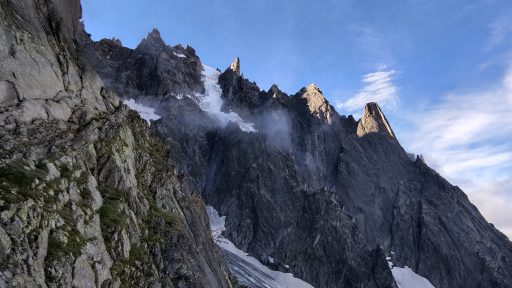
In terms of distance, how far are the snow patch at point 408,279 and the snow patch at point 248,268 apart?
132 feet

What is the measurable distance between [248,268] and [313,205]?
39.0 metres

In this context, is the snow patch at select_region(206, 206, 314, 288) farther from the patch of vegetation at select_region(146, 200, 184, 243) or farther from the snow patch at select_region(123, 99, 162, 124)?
the patch of vegetation at select_region(146, 200, 184, 243)

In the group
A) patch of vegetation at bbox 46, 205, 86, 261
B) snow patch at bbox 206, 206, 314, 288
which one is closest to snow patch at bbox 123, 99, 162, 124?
snow patch at bbox 206, 206, 314, 288

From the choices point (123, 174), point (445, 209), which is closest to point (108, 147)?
point (123, 174)

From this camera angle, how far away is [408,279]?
16762cm

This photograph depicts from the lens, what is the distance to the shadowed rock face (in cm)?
14962

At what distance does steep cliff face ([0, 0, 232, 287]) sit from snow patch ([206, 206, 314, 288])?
73.1m

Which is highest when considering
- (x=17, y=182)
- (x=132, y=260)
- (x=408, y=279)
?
(x=408, y=279)

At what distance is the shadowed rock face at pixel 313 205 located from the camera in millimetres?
149625

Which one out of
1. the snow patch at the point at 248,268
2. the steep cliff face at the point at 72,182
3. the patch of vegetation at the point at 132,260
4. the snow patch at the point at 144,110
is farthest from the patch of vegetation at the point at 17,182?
the snow patch at the point at 144,110

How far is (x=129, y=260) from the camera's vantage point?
30.3 m

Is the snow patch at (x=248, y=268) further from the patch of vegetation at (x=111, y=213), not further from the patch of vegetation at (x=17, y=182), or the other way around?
the patch of vegetation at (x=17, y=182)

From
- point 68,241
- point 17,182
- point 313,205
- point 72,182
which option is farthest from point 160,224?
point 313,205

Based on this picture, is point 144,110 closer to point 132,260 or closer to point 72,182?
point 132,260
